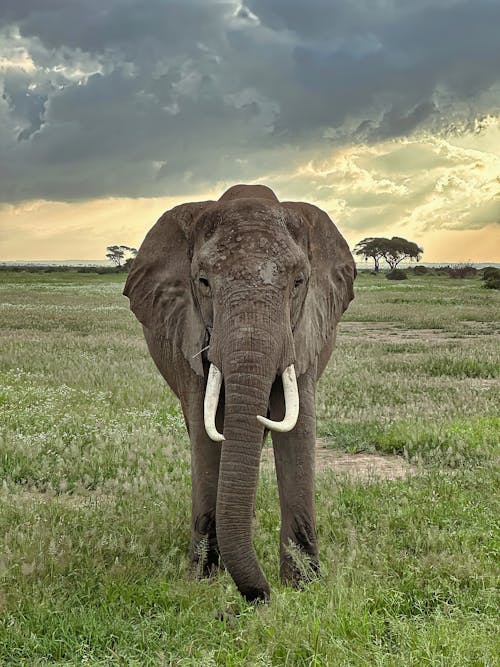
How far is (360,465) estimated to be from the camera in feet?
32.0

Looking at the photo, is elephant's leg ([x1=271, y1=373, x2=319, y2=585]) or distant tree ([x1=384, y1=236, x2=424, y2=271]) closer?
elephant's leg ([x1=271, y1=373, x2=319, y2=585])

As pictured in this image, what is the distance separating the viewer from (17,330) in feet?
84.2

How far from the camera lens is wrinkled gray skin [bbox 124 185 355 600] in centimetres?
488

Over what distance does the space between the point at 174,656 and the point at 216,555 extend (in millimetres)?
1620

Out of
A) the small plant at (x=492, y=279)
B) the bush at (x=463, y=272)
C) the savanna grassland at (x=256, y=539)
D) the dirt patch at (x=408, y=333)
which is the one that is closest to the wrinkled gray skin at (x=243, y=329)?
the savanna grassland at (x=256, y=539)

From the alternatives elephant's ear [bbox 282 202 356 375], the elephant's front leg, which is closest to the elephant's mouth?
elephant's ear [bbox 282 202 356 375]

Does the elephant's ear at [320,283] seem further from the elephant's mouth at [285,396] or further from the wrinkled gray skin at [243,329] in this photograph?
the elephant's mouth at [285,396]

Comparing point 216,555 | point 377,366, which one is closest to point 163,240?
point 216,555

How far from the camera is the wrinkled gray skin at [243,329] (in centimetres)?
488

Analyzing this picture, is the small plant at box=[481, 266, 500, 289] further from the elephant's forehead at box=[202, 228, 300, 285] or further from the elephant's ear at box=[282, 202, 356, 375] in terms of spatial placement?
the elephant's forehead at box=[202, 228, 300, 285]

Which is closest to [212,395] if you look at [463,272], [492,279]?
[492,279]

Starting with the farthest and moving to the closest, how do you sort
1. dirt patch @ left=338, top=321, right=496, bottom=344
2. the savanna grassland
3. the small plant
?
the small plant
dirt patch @ left=338, top=321, right=496, bottom=344
the savanna grassland

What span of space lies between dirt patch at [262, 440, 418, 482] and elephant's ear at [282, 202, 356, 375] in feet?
9.03

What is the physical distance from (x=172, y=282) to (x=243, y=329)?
1365 millimetres
